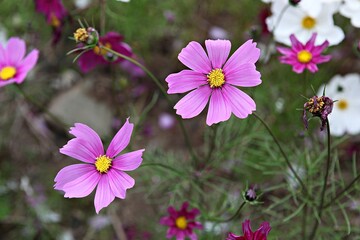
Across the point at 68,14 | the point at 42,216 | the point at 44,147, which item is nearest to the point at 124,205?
the point at 42,216

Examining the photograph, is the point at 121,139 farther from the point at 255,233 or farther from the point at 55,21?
the point at 55,21

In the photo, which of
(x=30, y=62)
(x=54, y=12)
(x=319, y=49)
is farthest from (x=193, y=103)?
(x=54, y=12)

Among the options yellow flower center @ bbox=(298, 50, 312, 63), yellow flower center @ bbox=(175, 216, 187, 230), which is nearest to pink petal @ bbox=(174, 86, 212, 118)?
yellow flower center @ bbox=(298, 50, 312, 63)

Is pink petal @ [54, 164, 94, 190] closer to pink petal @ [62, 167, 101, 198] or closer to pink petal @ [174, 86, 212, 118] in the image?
pink petal @ [62, 167, 101, 198]

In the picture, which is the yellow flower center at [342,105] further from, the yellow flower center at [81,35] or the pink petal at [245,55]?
the yellow flower center at [81,35]

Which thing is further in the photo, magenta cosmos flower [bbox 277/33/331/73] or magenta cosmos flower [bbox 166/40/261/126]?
magenta cosmos flower [bbox 277/33/331/73]

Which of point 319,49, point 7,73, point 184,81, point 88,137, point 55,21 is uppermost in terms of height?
point 55,21
